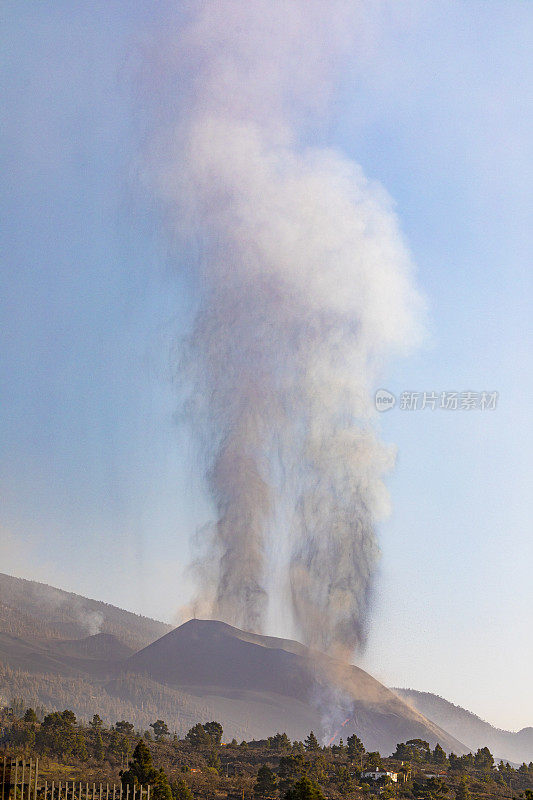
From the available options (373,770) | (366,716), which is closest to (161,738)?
(373,770)

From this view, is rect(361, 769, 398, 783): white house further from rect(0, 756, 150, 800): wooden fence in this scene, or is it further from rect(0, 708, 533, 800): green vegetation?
rect(0, 756, 150, 800): wooden fence

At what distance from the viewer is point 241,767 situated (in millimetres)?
91125

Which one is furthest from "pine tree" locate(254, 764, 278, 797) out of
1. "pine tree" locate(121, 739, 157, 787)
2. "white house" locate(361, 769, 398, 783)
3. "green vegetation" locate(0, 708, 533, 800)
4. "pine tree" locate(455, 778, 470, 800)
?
"pine tree" locate(455, 778, 470, 800)

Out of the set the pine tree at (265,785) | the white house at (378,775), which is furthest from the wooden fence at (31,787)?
the white house at (378,775)

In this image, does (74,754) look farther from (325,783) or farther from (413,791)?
(413,791)

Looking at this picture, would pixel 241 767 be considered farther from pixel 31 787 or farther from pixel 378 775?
pixel 31 787

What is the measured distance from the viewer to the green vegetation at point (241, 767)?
69.2 metres

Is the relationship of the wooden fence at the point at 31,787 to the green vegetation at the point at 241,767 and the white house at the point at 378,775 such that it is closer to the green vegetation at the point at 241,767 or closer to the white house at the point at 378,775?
the green vegetation at the point at 241,767

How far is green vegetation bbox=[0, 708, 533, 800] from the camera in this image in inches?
2724

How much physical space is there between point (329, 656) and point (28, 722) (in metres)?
111

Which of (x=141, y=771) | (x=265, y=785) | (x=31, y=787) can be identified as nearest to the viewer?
(x=31, y=787)

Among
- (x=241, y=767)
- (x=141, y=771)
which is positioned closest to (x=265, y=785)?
(x=141, y=771)

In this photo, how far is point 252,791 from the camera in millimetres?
70500

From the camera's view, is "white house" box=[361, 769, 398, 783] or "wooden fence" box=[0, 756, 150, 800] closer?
"wooden fence" box=[0, 756, 150, 800]
